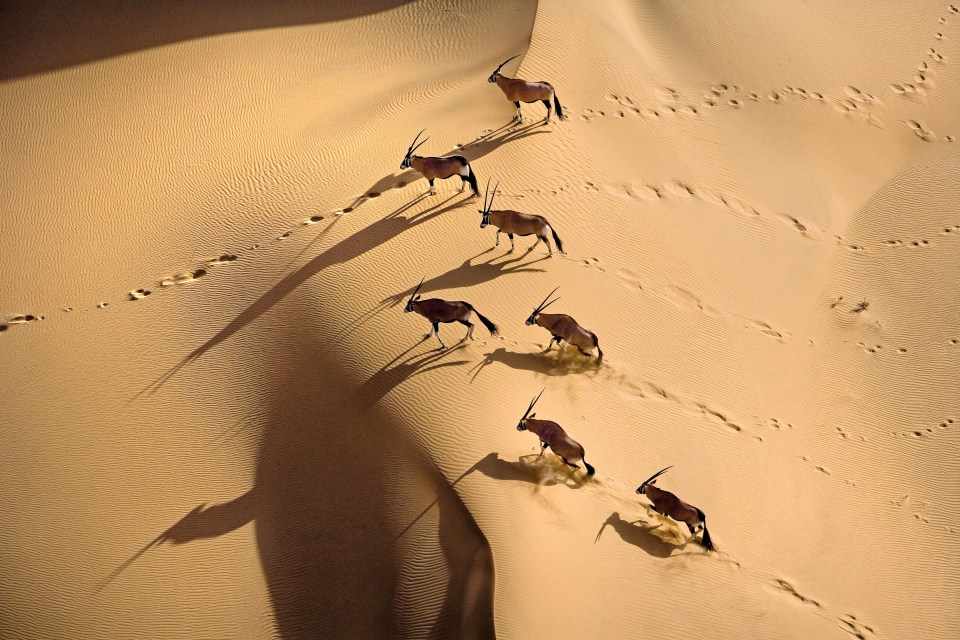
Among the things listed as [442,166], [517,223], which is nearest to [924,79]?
[517,223]

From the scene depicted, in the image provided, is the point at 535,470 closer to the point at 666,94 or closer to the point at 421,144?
the point at 421,144

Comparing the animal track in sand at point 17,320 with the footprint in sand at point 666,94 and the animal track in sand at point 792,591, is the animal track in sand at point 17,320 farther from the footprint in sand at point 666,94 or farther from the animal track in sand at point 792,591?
the footprint in sand at point 666,94

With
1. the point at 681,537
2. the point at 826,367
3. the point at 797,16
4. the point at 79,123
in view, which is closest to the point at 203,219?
the point at 79,123

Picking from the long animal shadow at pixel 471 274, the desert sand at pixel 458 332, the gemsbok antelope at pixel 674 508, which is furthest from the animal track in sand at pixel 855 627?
the long animal shadow at pixel 471 274

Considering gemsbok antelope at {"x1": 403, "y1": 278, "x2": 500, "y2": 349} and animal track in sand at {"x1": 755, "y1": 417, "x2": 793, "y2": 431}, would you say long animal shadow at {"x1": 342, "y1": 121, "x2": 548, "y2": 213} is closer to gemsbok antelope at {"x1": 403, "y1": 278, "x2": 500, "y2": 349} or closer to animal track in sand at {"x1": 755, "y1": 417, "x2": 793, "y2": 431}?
gemsbok antelope at {"x1": 403, "y1": 278, "x2": 500, "y2": 349}

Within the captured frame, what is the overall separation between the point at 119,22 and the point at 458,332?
7.95 m

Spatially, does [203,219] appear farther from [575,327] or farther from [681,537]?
[681,537]

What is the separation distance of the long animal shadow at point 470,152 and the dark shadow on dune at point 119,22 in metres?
3.92

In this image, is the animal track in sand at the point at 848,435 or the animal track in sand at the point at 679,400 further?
the animal track in sand at the point at 848,435

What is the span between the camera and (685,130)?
10508 mm

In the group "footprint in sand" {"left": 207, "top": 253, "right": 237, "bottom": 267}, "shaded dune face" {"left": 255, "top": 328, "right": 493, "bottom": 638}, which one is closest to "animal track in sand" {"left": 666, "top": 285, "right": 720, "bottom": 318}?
"shaded dune face" {"left": 255, "top": 328, "right": 493, "bottom": 638}

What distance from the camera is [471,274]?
838 centimetres

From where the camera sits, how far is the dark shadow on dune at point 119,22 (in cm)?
1112

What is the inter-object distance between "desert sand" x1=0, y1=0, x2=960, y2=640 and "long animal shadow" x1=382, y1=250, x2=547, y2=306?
5 centimetres
